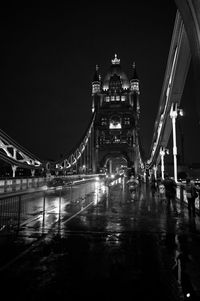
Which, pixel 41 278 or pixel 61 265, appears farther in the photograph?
pixel 61 265

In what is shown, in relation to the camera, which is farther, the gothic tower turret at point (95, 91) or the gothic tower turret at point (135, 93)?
the gothic tower turret at point (135, 93)

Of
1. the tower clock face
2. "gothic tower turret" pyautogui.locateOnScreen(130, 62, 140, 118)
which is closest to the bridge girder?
the tower clock face

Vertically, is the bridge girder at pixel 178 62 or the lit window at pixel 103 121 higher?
the lit window at pixel 103 121

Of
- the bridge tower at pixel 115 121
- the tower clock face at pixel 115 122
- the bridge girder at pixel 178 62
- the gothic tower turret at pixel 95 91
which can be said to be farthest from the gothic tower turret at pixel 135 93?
the bridge girder at pixel 178 62

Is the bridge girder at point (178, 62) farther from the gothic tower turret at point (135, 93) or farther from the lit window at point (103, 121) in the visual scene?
the gothic tower turret at point (135, 93)

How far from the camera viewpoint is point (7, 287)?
3.78 metres

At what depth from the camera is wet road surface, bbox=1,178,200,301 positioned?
372 cm

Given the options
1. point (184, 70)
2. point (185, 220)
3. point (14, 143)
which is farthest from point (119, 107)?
point (185, 220)

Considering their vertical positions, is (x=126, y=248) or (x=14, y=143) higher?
(x=14, y=143)

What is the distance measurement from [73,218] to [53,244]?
3.56 meters

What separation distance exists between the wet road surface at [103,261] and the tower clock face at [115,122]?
4577 inches

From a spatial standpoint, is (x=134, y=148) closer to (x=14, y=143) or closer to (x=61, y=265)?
(x=14, y=143)

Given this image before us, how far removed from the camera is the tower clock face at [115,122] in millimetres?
123938

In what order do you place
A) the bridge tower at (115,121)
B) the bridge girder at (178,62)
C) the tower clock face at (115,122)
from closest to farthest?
the bridge girder at (178,62) < the bridge tower at (115,121) < the tower clock face at (115,122)
